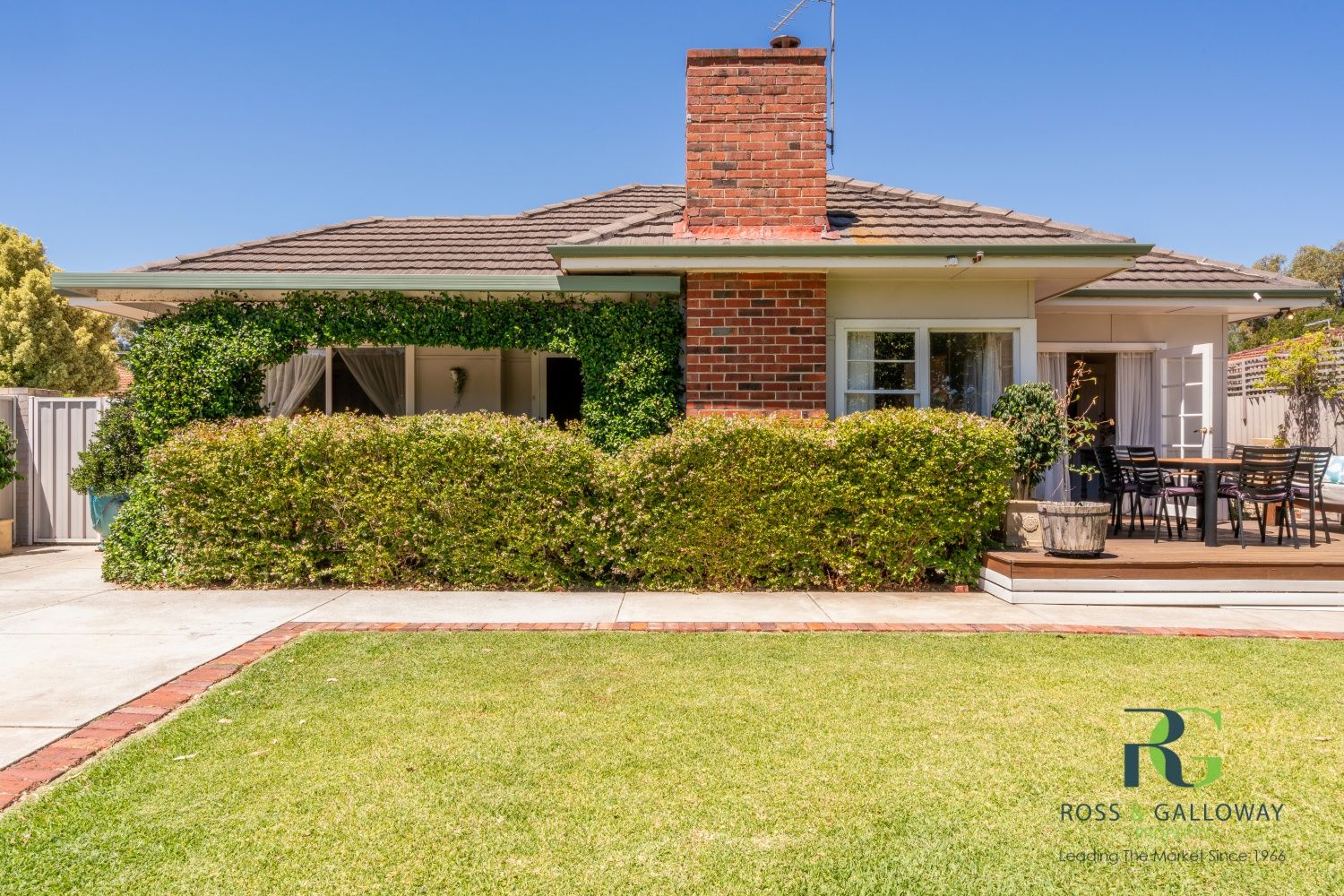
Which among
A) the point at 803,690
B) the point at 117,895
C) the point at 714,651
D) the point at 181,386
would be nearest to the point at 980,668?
the point at 803,690

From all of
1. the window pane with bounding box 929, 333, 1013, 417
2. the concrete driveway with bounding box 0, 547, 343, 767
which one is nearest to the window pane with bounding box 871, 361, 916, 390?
the window pane with bounding box 929, 333, 1013, 417

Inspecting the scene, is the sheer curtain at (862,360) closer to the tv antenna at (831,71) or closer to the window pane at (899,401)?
the window pane at (899,401)

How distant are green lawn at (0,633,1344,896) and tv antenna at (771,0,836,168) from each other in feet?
21.8

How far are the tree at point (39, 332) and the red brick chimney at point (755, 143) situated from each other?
75.1 ft

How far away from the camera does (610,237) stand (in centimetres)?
832


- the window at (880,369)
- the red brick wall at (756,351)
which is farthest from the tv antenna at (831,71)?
the window at (880,369)

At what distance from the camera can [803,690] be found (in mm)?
4594

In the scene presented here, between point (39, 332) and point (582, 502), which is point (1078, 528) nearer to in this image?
point (582, 502)

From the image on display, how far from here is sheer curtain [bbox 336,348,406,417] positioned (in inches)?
465

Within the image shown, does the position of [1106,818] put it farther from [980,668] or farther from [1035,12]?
[1035,12]

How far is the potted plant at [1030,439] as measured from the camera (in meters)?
7.93

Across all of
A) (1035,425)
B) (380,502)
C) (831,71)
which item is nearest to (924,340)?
(1035,425)

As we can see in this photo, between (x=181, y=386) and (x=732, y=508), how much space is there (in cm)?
584

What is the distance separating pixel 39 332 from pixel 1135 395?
28.1 m
